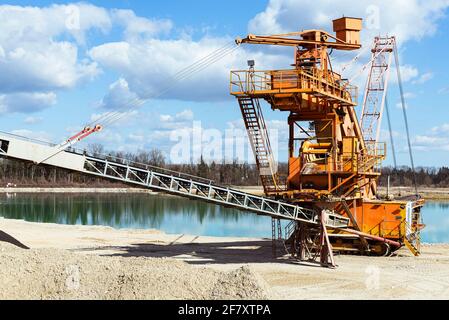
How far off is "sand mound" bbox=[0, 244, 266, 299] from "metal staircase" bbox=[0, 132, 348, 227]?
4.07m

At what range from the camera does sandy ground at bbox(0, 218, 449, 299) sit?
13.3m

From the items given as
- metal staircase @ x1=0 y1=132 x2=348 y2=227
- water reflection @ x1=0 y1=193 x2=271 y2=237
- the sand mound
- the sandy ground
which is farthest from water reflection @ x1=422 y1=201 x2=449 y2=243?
the sand mound

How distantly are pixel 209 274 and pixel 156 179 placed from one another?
603cm

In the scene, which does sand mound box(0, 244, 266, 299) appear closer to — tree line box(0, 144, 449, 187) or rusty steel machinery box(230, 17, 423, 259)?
rusty steel machinery box(230, 17, 423, 259)

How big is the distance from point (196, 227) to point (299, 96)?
25.5 meters

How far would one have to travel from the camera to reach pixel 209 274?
14.2 meters

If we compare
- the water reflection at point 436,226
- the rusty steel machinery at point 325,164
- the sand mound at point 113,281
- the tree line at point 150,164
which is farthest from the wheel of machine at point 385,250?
the tree line at point 150,164

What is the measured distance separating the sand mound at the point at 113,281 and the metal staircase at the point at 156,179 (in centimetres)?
407

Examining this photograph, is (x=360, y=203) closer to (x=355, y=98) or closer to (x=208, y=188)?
(x=355, y=98)

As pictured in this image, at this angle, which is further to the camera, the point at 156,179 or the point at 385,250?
the point at 385,250

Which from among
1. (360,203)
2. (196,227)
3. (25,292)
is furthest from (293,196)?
(196,227)

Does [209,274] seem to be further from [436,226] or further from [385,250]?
[436,226]

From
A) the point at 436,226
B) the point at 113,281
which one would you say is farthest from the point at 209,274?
the point at 436,226

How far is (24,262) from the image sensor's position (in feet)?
48.1
